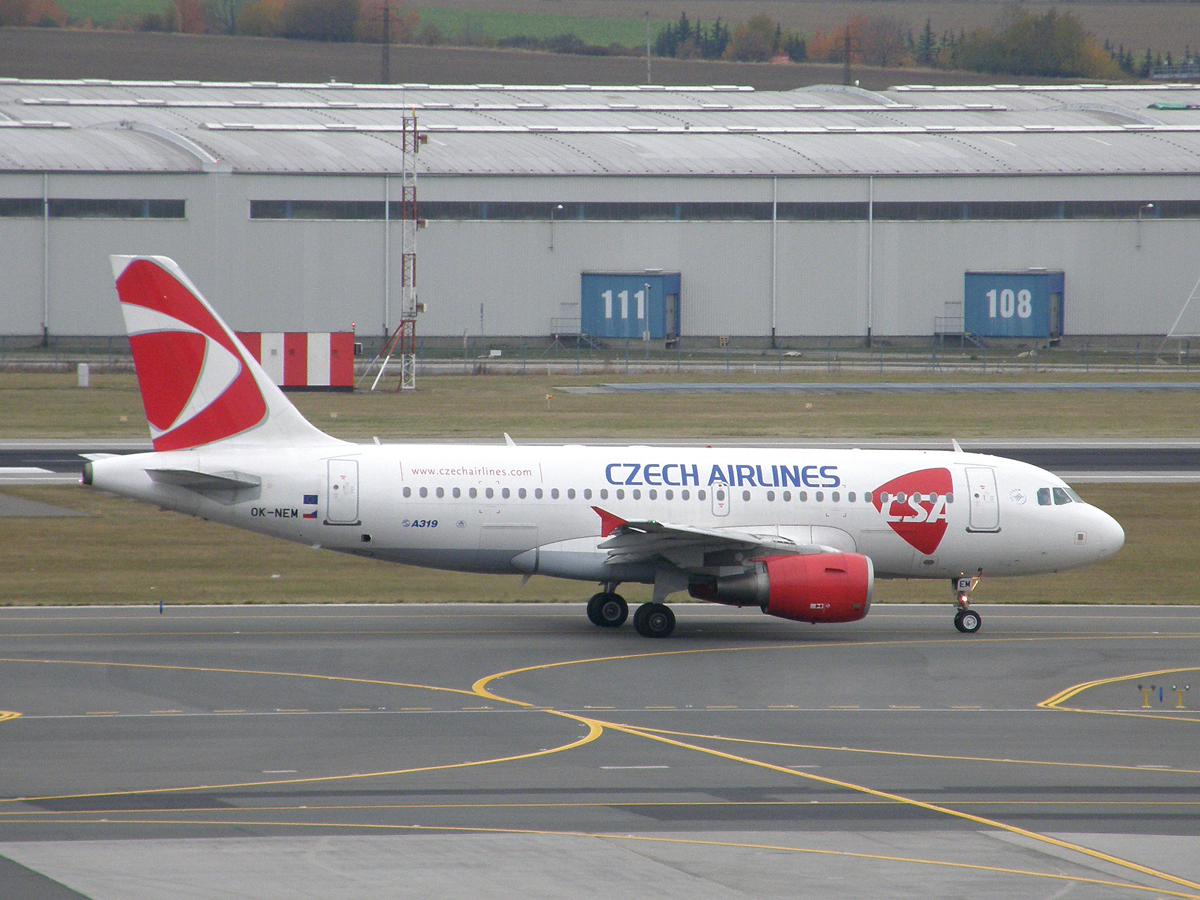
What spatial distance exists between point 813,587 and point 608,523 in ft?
14.2

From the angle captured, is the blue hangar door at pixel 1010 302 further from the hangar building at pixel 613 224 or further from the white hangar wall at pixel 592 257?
the white hangar wall at pixel 592 257

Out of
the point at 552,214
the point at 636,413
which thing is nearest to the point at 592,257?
the point at 552,214

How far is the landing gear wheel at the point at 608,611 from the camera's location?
31.2 m

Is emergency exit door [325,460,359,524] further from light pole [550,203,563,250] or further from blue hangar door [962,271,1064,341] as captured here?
blue hangar door [962,271,1064,341]

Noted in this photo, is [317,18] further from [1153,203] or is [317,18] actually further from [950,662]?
[950,662]

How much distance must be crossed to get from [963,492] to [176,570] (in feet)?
63.4

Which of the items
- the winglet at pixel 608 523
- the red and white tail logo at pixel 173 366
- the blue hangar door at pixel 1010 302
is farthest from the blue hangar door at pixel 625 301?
the red and white tail logo at pixel 173 366

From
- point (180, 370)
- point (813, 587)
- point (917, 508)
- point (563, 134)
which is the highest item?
point (563, 134)

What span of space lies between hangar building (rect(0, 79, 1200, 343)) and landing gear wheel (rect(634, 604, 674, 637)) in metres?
68.0

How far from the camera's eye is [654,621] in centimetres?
2997

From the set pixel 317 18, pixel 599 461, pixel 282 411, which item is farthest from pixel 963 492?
pixel 317 18

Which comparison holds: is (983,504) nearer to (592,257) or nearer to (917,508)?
(917,508)

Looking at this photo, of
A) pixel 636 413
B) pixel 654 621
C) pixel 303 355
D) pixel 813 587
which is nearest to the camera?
pixel 813 587

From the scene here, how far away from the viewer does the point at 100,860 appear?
16156mm
